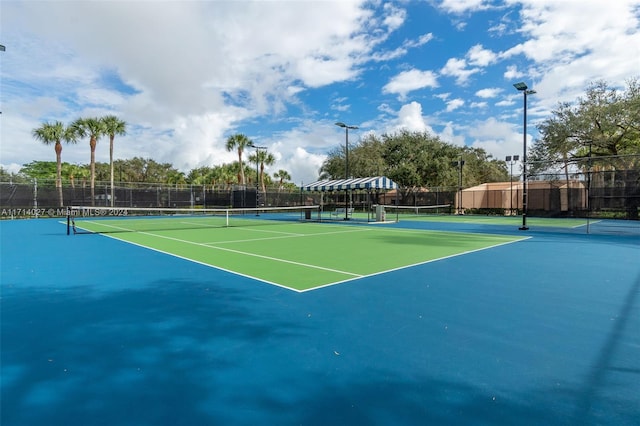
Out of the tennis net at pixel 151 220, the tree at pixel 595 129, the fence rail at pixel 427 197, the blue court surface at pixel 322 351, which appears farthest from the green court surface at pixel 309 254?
the tree at pixel 595 129

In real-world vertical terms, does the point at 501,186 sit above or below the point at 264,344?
above

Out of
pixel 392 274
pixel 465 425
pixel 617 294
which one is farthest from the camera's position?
pixel 392 274

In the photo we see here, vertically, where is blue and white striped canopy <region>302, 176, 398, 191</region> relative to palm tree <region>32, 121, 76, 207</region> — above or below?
below

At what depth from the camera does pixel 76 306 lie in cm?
547

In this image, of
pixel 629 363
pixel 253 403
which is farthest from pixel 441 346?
pixel 253 403

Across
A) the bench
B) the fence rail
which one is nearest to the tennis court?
the fence rail

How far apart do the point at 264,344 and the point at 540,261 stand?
801 centimetres

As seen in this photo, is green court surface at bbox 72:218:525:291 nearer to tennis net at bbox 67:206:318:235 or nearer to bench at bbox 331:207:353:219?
tennis net at bbox 67:206:318:235

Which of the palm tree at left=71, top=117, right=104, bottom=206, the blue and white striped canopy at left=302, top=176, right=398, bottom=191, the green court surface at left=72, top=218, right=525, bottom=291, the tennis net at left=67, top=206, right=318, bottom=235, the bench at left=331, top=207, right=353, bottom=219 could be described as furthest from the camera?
the palm tree at left=71, top=117, right=104, bottom=206

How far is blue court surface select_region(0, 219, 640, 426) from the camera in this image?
2.88m

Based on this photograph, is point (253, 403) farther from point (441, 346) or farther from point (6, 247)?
point (6, 247)

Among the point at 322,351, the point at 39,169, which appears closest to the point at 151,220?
the point at 322,351

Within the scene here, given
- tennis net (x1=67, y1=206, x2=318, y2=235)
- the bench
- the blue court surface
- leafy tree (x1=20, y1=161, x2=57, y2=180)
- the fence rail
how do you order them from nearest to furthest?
the blue court surface
the fence rail
tennis net (x1=67, y1=206, x2=318, y2=235)
the bench
leafy tree (x1=20, y1=161, x2=57, y2=180)

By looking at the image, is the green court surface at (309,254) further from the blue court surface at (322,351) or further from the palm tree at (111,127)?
the palm tree at (111,127)
